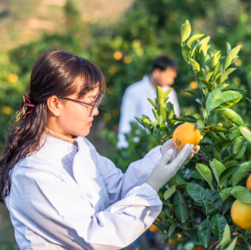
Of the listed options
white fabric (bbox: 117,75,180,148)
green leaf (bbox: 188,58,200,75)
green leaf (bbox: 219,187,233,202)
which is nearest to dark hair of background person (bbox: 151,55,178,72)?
white fabric (bbox: 117,75,180,148)

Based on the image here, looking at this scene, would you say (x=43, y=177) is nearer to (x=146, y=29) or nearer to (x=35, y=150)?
(x=35, y=150)

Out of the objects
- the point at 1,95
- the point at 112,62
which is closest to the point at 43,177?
the point at 1,95

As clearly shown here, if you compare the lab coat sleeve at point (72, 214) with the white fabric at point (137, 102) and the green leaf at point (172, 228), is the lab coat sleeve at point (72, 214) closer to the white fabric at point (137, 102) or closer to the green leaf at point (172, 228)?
the green leaf at point (172, 228)

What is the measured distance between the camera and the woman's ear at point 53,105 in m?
1.05

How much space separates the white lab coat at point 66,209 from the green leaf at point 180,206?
0.09 m

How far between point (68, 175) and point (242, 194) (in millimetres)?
573

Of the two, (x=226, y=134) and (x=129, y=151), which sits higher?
(x=226, y=134)

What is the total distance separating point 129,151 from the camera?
6.38 ft

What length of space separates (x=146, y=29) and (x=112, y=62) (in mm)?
967

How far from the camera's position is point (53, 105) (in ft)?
3.44

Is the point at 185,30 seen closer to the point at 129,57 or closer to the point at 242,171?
the point at 242,171

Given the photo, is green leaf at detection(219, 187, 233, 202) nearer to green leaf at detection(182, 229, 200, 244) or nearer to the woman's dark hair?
green leaf at detection(182, 229, 200, 244)

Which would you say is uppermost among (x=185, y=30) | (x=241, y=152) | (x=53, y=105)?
(x=185, y=30)

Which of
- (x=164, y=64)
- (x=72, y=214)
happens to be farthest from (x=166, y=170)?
(x=164, y=64)
